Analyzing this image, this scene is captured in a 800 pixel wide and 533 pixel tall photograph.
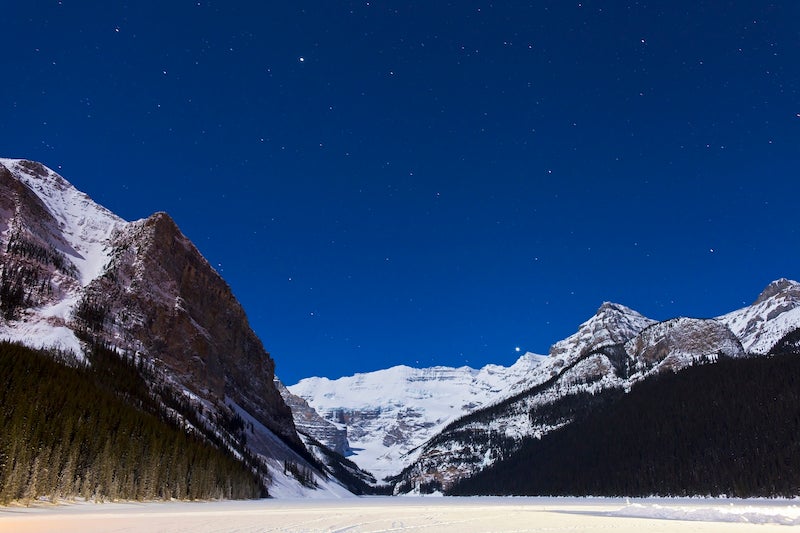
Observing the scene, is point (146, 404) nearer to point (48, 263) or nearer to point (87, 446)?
point (87, 446)

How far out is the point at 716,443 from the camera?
153m

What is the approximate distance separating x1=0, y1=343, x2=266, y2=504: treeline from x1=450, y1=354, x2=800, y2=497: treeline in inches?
4374

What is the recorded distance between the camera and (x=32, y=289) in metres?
150

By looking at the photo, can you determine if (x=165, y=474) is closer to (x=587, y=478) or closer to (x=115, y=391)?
(x=115, y=391)

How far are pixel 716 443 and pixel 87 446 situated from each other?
151968 millimetres

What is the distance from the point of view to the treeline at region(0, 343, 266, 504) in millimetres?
58500

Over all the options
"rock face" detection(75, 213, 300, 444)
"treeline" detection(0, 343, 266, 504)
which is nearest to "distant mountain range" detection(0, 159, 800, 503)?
"treeline" detection(0, 343, 266, 504)

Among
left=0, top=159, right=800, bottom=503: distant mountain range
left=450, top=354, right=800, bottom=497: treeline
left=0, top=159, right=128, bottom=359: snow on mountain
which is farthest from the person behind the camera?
left=0, top=159, right=128, bottom=359: snow on mountain

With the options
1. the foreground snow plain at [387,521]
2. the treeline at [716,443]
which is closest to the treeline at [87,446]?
the foreground snow plain at [387,521]

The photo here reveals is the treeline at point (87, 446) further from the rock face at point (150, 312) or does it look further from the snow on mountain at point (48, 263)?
the rock face at point (150, 312)

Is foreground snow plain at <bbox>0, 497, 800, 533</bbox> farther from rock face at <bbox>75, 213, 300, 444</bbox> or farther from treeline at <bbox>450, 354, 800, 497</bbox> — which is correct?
rock face at <bbox>75, 213, 300, 444</bbox>

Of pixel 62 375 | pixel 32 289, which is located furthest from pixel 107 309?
pixel 62 375

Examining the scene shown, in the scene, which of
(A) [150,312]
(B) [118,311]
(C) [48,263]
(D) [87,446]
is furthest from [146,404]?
(C) [48,263]

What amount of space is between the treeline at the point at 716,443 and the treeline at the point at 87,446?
365ft
